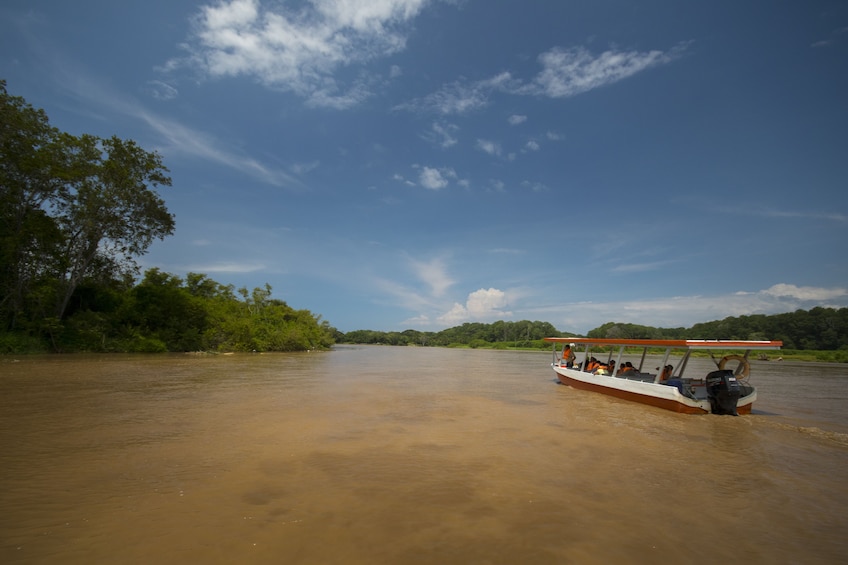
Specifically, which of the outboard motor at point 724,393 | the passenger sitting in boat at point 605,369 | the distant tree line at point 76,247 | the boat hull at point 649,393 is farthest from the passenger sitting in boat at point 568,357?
the distant tree line at point 76,247

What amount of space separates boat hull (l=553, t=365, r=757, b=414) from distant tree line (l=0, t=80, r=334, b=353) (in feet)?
104

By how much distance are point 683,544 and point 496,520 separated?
1.87 meters

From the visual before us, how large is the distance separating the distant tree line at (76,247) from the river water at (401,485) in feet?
62.5

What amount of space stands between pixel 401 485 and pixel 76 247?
108ft

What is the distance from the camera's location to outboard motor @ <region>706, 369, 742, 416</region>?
1176 centimetres

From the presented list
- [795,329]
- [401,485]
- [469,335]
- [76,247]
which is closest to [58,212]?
[76,247]

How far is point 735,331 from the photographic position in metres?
67.1

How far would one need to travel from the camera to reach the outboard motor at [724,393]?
11758mm

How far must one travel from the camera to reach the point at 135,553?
3367mm

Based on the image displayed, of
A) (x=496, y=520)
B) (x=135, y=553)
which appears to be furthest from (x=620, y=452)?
(x=135, y=553)

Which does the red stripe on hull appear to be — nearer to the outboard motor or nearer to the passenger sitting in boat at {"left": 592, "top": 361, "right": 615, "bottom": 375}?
the outboard motor

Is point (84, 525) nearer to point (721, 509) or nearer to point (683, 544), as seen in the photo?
point (683, 544)

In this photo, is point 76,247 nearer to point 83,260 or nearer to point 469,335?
point 83,260

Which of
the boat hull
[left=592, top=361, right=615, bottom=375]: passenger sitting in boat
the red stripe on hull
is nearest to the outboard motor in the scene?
the boat hull
